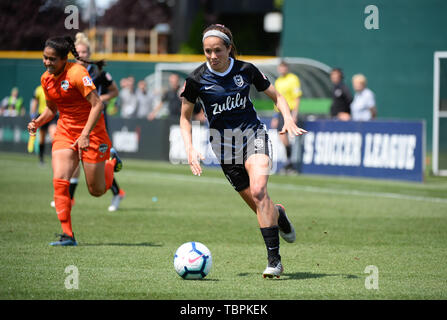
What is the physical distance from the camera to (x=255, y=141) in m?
7.58

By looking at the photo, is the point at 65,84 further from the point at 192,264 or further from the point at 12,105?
the point at 12,105

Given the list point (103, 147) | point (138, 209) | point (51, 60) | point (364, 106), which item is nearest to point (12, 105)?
point (364, 106)

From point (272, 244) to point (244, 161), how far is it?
81cm

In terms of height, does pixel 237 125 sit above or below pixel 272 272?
above

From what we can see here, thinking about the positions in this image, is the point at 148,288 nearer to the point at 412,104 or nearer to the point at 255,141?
the point at 255,141

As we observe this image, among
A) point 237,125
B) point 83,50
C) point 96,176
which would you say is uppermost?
point 83,50

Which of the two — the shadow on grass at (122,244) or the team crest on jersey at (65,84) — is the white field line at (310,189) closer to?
the shadow on grass at (122,244)

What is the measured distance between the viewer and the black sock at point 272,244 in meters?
7.32

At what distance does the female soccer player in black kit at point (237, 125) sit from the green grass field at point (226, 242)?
Answer: 65 centimetres

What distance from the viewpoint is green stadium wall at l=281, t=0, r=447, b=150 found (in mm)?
32812

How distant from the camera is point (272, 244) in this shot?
738 centimetres

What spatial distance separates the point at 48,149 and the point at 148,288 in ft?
69.6

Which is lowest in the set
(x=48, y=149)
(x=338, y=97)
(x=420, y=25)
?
(x=48, y=149)

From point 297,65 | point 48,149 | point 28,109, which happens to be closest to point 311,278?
point 48,149
